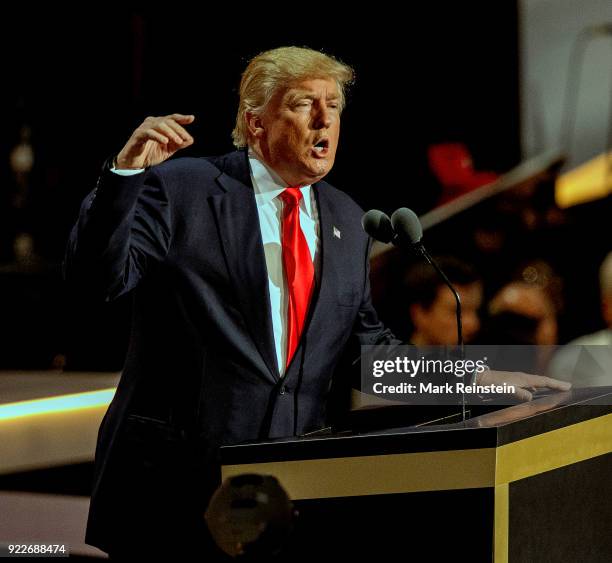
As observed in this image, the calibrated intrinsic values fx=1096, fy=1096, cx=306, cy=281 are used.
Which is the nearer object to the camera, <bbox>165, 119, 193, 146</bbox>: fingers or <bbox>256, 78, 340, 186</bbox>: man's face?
<bbox>165, 119, 193, 146</bbox>: fingers

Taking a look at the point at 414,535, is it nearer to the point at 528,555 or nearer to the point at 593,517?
the point at 528,555

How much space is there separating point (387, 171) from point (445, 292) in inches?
22.2

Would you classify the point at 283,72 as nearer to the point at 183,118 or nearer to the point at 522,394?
the point at 183,118

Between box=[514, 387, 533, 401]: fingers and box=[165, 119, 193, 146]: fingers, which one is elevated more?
box=[165, 119, 193, 146]: fingers

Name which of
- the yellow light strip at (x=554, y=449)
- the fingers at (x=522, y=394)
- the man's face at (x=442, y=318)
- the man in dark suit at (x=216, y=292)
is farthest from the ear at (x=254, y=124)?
the man's face at (x=442, y=318)

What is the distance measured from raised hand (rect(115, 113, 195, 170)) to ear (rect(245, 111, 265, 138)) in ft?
1.53

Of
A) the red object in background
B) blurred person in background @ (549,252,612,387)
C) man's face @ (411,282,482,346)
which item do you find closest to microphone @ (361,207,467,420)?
man's face @ (411,282,482,346)

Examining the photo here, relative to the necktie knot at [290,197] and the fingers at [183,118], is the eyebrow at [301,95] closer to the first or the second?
the necktie knot at [290,197]

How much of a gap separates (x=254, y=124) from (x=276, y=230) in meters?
0.28

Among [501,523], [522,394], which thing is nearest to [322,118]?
[522,394]

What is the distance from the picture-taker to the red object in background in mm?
4562

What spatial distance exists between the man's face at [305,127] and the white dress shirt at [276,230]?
5 cm

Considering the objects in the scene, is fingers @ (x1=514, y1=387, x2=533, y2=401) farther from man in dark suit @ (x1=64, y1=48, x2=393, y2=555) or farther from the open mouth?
the open mouth

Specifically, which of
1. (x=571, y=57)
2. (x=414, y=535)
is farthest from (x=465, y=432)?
(x=571, y=57)
